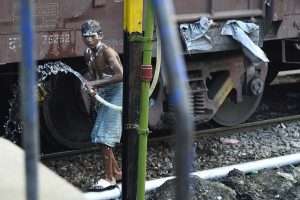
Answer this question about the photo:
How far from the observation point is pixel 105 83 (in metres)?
5.72

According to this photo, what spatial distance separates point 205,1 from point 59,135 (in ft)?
7.73

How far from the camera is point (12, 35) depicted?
20.0 ft

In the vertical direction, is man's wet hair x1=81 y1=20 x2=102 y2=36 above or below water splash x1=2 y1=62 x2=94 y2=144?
above

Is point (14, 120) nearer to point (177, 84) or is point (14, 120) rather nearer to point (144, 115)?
point (144, 115)

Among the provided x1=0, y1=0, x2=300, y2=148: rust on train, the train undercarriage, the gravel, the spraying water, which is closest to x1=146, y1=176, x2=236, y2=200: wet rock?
the gravel

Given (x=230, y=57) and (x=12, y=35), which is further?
(x=230, y=57)

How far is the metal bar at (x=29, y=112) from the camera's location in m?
1.69

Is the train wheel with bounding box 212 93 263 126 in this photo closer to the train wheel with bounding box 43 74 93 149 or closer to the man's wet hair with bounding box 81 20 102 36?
the train wheel with bounding box 43 74 93 149

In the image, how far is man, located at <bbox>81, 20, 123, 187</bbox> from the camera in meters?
5.75

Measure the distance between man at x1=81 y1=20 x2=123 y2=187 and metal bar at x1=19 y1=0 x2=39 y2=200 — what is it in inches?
155

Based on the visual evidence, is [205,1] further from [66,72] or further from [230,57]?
[66,72]

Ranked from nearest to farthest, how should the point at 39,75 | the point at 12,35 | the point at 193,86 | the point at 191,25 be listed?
the point at 12,35
the point at 39,75
the point at 191,25
the point at 193,86

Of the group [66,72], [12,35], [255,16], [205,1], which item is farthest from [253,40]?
[12,35]

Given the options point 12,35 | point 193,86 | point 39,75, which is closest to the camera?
point 12,35
